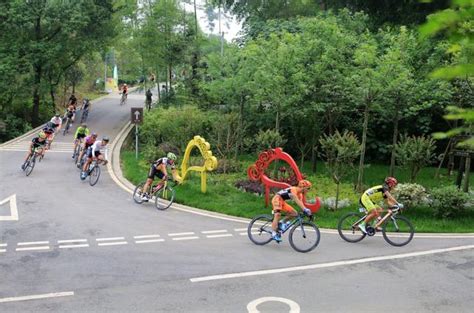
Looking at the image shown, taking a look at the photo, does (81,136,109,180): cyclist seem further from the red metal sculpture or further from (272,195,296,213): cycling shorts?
(272,195,296,213): cycling shorts

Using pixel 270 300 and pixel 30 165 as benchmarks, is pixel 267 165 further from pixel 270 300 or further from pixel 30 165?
pixel 30 165

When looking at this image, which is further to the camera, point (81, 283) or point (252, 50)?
point (252, 50)

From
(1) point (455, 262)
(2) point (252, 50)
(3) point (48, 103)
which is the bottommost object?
(1) point (455, 262)

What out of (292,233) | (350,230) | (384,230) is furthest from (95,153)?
(384,230)

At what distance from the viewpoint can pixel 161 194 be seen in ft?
54.0

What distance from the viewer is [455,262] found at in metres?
11.5

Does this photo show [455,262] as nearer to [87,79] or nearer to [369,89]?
[369,89]

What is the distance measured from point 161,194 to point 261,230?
539 cm

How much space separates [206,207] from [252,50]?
813 cm

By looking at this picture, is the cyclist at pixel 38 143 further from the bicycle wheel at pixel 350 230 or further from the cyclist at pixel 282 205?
the bicycle wheel at pixel 350 230

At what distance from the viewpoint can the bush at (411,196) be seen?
15773 millimetres

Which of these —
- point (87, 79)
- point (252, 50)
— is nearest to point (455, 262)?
point (252, 50)

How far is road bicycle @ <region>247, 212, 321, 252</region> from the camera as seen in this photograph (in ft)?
39.0

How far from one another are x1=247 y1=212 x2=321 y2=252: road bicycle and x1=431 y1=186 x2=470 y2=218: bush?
16.4 feet
